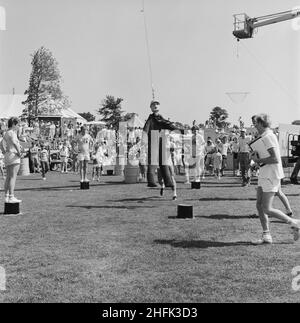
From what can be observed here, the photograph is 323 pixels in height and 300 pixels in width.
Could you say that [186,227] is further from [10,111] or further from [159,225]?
[10,111]

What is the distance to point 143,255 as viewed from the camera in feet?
21.5

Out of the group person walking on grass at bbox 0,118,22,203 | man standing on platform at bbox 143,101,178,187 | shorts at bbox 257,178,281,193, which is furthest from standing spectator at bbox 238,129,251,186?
shorts at bbox 257,178,281,193

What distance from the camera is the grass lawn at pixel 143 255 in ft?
16.4

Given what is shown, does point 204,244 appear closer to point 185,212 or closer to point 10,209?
point 185,212

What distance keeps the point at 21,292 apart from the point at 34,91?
43343mm

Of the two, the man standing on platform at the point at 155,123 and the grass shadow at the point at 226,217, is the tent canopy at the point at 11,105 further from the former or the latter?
the grass shadow at the point at 226,217

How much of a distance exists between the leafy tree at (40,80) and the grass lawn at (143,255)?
36.3m

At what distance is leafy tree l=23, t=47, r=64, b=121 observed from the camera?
1791 inches

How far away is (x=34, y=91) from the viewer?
4634 cm

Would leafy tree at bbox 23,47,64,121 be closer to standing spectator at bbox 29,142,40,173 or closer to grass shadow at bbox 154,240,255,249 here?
standing spectator at bbox 29,142,40,173

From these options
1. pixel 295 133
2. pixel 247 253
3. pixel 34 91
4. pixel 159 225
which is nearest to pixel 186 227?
pixel 159 225

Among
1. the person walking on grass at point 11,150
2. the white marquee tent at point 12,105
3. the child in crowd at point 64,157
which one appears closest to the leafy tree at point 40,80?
the white marquee tent at point 12,105

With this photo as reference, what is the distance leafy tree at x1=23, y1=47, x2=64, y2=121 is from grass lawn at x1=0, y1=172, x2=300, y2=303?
36.3 meters
